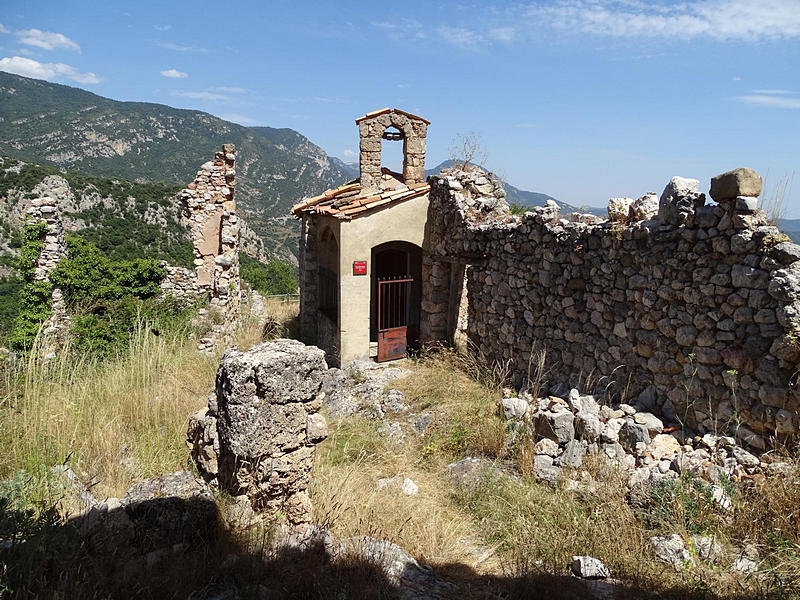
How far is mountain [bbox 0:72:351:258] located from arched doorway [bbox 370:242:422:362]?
3798 cm

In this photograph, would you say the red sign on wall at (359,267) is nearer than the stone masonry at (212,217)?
Yes

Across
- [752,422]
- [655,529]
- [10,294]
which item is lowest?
[10,294]

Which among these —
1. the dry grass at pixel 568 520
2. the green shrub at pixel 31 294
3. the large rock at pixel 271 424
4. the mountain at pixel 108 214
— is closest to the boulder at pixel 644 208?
the dry grass at pixel 568 520

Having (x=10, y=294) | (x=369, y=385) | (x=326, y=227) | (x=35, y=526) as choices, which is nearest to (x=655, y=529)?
(x=35, y=526)

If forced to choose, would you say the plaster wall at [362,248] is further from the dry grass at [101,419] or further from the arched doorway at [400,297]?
the dry grass at [101,419]

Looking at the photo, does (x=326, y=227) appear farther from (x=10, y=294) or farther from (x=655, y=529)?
(x=10, y=294)

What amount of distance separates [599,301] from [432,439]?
281cm

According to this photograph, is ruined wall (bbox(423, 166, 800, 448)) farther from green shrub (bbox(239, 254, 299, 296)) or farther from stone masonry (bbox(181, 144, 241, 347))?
→ green shrub (bbox(239, 254, 299, 296))

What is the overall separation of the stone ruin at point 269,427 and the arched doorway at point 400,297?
6663 mm

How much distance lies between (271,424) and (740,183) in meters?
4.71

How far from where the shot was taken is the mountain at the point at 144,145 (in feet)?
187

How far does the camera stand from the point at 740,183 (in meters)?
4.61

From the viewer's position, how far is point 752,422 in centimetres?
455

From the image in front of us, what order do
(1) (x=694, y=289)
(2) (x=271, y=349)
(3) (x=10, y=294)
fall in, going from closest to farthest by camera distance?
1. (2) (x=271, y=349)
2. (1) (x=694, y=289)
3. (3) (x=10, y=294)
